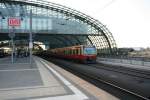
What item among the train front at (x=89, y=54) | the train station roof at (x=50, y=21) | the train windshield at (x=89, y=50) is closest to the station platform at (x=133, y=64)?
the train front at (x=89, y=54)

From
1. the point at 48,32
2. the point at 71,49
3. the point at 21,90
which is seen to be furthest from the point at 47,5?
the point at 21,90

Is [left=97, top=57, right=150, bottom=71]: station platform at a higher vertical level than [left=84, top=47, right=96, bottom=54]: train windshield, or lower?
lower

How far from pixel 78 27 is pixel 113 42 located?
12139mm

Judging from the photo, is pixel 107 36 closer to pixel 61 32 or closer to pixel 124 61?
pixel 61 32

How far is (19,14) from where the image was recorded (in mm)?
69188

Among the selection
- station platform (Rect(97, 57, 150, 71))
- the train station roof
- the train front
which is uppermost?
the train station roof

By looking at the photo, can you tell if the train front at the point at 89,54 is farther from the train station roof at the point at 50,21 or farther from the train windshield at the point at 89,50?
the train station roof at the point at 50,21

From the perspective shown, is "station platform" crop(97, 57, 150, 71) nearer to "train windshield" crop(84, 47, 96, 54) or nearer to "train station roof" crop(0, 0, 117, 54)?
"train windshield" crop(84, 47, 96, 54)

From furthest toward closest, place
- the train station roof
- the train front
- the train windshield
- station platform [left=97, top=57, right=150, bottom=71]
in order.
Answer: the train station roof < the train windshield < the train front < station platform [left=97, top=57, right=150, bottom=71]

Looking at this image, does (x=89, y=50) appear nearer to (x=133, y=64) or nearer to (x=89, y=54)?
(x=89, y=54)

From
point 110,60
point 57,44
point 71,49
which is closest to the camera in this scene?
point 110,60

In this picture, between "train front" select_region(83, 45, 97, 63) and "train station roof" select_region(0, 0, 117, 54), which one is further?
"train station roof" select_region(0, 0, 117, 54)

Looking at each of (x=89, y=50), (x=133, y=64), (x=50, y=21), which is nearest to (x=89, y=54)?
(x=89, y=50)

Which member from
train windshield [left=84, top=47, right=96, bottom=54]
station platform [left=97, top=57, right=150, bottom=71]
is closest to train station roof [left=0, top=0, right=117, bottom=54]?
train windshield [left=84, top=47, right=96, bottom=54]
